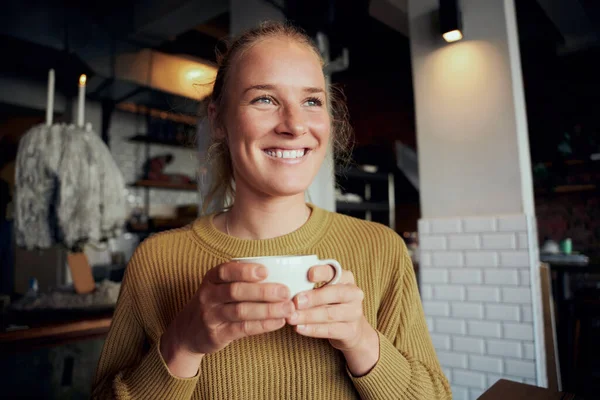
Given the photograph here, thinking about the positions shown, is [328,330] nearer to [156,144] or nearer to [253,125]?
[253,125]

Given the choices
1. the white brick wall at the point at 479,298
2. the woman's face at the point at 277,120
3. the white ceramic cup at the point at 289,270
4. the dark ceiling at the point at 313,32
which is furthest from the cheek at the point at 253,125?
the white brick wall at the point at 479,298

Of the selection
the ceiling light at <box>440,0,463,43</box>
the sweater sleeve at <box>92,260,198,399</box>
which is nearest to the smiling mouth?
the sweater sleeve at <box>92,260,198,399</box>

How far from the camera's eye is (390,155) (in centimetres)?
598

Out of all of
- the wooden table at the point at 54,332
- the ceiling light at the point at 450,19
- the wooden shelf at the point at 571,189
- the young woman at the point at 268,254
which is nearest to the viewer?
the young woman at the point at 268,254

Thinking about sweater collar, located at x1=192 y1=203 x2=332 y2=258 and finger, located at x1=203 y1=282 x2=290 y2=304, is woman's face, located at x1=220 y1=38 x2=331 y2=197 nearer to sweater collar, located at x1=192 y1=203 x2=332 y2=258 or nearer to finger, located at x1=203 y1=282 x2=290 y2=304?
sweater collar, located at x1=192 y1=203 x2=332 y2=258

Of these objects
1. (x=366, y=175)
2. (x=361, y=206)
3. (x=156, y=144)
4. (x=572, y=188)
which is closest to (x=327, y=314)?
(x=361, y=206)

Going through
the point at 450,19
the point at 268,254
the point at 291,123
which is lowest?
the point at 268,254

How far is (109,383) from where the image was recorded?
0.86m

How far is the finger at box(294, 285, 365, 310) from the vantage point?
0.58 m

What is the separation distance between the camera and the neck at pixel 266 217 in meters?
0.95

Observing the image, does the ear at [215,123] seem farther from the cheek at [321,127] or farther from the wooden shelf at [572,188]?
the wooden shelf at [572,188]

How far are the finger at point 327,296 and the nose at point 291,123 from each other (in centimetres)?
35

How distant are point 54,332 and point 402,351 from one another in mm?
1372

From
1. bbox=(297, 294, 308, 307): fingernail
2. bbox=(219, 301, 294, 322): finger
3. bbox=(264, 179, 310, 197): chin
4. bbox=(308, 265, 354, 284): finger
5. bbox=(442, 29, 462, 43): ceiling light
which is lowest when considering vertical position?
bbox=(219, 301, 294, 322): finger
